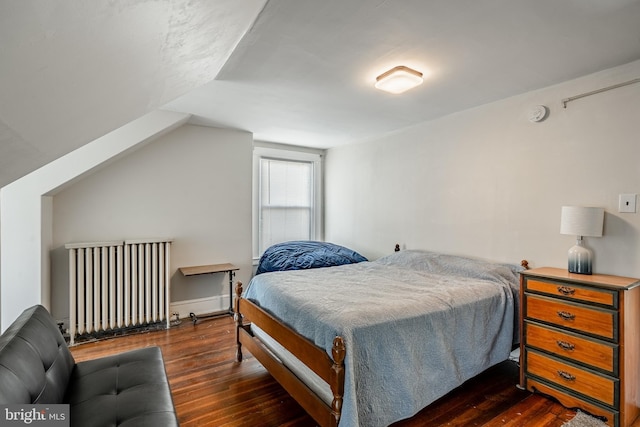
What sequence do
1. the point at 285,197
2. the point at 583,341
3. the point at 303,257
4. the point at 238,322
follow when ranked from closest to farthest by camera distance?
1. the point at 583,341
2. the point at 238,322
3. the point at 303,257
4. the point at 285,197

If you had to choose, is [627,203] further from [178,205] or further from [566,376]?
[178,205]

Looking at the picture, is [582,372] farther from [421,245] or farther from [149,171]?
[149,171]

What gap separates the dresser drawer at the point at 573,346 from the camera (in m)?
1.86

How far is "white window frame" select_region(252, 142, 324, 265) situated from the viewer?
184 inches

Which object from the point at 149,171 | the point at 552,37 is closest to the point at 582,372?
the point at 552,37

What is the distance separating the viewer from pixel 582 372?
6.47 feet

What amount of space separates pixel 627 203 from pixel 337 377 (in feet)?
7.76

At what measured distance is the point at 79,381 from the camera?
1.58 m

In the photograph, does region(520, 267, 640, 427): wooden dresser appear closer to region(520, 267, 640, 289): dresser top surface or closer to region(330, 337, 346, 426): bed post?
region(520, 267, 640, 289): dresser top surface

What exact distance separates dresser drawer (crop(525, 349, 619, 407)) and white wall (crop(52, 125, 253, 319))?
328 cm

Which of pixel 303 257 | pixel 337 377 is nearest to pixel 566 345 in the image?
pixel 337 377

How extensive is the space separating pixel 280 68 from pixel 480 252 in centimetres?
254

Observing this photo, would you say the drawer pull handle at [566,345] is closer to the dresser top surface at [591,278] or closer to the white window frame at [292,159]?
the dresser top surface at [591,278]

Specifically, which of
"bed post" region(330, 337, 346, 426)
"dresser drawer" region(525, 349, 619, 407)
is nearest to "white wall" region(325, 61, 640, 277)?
"dresser drawer" region(525, 349, 619, 407)
